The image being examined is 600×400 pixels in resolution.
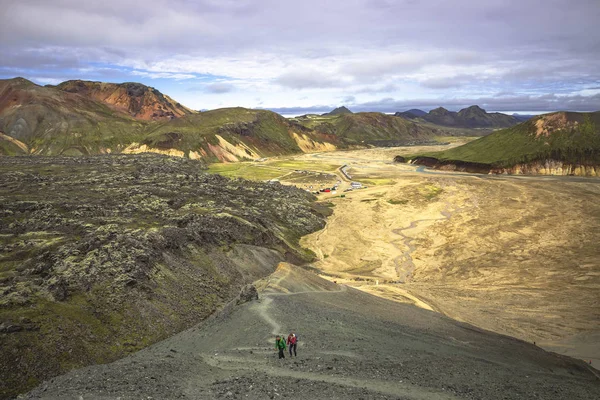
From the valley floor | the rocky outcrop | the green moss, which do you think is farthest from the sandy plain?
the green moss

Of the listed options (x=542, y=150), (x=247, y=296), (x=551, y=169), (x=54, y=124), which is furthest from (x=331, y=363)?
(x=54, y=124)

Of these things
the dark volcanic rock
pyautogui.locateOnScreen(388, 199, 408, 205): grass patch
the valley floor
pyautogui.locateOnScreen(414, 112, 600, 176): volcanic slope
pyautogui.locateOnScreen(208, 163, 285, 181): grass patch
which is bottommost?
the valley floor

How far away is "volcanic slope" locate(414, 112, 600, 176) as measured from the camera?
4707 inches

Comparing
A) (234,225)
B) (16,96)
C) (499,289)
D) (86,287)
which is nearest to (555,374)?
(499,289)

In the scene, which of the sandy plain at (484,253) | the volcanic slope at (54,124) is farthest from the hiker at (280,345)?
the volcanic slope at (54,124)

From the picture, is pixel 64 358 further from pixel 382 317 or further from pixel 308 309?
pixel 382 317

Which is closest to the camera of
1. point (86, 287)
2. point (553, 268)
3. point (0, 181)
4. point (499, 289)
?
point (86, 287)

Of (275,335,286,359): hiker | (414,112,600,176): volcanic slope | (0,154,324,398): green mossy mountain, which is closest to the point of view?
(275,335,286,359): hiker

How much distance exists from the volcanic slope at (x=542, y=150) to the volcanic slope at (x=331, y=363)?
374 ft

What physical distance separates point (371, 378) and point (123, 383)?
11.3m

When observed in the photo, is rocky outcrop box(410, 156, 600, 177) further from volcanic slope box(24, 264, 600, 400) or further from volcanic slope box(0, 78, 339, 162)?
volcanic slope box(24, 264, 600, 400)

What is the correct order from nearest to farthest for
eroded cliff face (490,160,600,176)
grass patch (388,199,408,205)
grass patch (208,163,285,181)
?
grass patch (388,199,408,205)
eroded cliff face (490,160,600,176)
grass patch (208,163,285,181)

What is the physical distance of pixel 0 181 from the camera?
68250 mm

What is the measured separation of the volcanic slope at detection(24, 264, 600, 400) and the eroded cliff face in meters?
112
